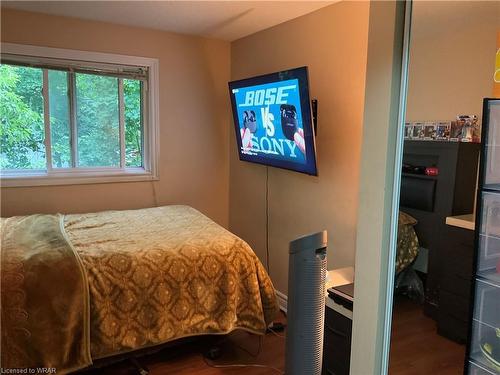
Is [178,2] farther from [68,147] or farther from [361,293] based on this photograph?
[361,293]

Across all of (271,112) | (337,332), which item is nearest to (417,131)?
(337,332)

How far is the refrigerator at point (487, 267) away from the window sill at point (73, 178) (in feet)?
9.76

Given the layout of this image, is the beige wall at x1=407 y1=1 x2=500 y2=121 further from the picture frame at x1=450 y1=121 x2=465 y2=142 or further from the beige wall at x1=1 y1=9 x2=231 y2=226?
the beige wall at x1=1 y1=9 x2=231 y2=226

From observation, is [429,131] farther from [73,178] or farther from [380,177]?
[73,178]

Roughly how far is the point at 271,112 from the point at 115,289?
1580 millimetres

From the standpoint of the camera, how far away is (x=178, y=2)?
2797mm

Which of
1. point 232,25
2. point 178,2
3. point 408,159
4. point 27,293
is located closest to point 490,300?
point 408,159

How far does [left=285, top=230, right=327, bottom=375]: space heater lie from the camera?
4.51ft

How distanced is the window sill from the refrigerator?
2.97 meters

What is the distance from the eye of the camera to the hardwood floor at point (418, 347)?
1.41 metres

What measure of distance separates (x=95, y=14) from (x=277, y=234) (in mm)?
2325

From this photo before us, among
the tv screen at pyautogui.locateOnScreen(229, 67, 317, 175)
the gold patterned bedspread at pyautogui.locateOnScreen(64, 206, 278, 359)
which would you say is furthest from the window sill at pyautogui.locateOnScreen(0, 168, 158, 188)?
the tv screen at pyautogui.locateOnScreen(229, 67, 317, 175)

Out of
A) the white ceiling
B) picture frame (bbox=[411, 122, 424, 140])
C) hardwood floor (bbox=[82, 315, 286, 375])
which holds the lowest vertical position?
hardwood floor (bbox=[82, 315, 286, 375])

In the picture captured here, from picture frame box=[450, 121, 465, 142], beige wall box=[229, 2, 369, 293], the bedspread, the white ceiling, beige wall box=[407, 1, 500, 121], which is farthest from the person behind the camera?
the white ceiling
